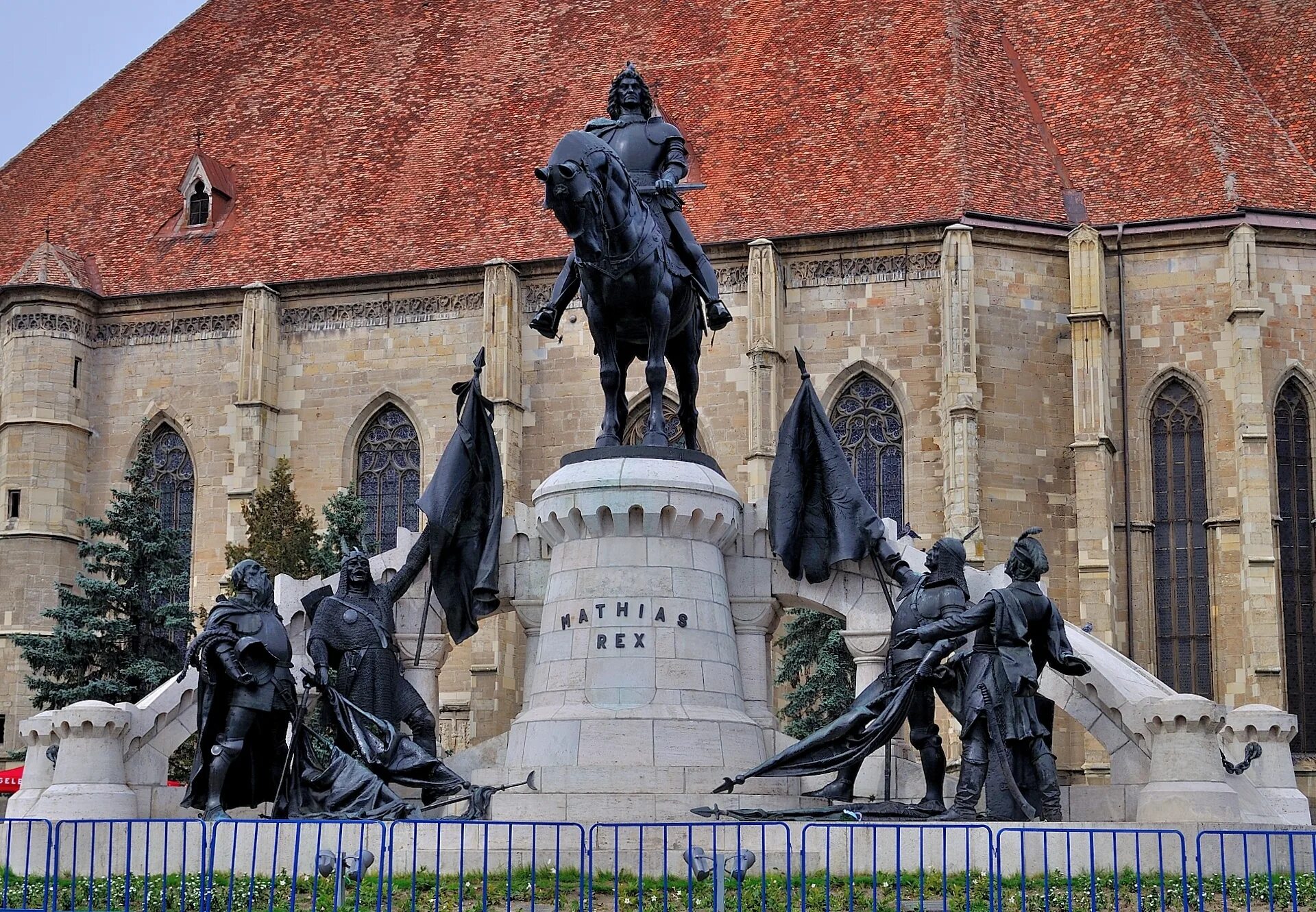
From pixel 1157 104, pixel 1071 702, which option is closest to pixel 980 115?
pixel 1157 104

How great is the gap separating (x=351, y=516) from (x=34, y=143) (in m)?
16.1

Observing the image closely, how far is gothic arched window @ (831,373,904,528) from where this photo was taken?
112 ft

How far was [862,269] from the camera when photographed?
34.6m

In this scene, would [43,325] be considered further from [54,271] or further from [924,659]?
[924,659]

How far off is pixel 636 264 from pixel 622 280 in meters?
0.21

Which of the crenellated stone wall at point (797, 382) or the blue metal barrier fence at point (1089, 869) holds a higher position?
the crenellated stone wall at point (797, 382)

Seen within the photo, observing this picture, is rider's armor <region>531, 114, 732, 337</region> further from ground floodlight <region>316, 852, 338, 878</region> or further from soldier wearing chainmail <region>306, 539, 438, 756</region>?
ground floodlight <region>316, 852, 338, 878</region>

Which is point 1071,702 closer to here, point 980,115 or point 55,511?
point 980,115

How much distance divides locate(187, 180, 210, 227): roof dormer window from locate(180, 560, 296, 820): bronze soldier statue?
25.7 meters

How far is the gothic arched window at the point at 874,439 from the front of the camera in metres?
34.1

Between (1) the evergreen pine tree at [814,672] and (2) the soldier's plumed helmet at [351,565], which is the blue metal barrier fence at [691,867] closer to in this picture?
(2) the soldier's plumed helmet at [351,565]

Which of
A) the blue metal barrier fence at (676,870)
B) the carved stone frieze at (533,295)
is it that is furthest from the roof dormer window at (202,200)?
the blue metal barrier fence at (676,870)

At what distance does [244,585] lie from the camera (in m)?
14.9

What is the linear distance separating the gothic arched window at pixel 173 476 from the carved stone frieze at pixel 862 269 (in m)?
12.2
